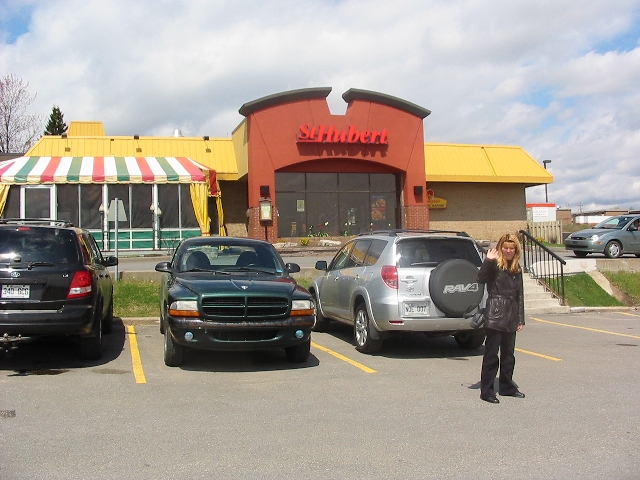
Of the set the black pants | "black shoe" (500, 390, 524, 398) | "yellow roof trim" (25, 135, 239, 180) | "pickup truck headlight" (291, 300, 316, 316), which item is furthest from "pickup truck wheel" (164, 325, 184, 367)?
"yellow roof trim" (25, 135, 239, 180)

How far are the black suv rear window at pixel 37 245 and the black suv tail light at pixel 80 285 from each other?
8.8 inches

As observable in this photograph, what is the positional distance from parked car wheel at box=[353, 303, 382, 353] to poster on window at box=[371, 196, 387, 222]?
1993cm

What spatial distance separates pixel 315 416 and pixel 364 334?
360 centimetres

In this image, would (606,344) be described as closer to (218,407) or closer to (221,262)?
(221,262)

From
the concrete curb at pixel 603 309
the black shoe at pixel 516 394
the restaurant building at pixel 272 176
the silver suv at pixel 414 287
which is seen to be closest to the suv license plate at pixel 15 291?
the silver suv at pixel 414 287

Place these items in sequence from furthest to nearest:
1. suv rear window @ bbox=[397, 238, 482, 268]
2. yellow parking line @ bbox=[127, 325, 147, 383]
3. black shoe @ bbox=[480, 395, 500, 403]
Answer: suv rear window @ bbox=[397, 238, 482, 268] < yellow parking line @ bbox=[127, 325, 147, 383] < black shoe @ bbox=[480, 395, 500, 403]

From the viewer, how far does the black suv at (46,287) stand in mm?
8125

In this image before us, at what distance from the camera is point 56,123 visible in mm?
63938

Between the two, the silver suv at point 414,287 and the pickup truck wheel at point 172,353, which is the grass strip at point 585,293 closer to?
the silver suv at point 414,287

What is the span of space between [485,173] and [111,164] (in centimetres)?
1700

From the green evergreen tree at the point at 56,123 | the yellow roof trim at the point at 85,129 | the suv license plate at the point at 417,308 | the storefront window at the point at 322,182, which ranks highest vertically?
the green evergreen tree at the point at 56,123

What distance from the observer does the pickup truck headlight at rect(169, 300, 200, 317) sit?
26.6ft

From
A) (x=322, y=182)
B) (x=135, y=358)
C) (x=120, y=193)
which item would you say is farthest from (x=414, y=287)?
(x=322, y=182)

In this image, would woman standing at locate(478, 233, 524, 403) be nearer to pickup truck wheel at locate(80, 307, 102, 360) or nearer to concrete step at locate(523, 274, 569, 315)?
pickup truck wheel at locate(80, 307, 102, 360)
